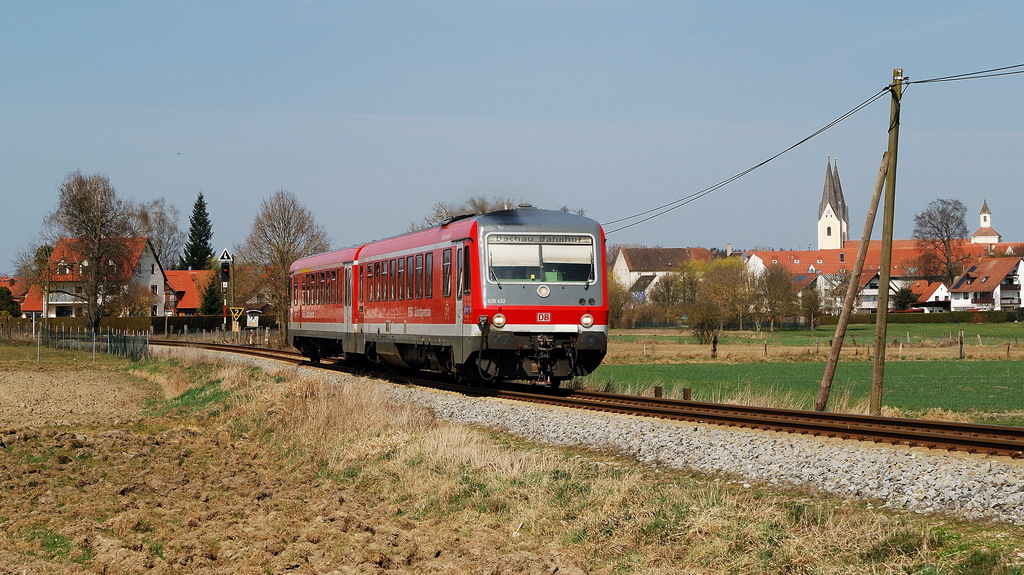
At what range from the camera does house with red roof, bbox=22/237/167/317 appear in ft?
236

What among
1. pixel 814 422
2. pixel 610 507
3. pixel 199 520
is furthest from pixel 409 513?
pixel 814 422

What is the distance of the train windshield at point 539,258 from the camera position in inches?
781

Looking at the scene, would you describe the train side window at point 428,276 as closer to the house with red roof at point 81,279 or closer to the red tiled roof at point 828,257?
the house with red roof at point 81,279

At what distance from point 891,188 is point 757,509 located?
13.6 meters

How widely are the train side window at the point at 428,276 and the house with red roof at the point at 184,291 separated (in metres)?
89.8

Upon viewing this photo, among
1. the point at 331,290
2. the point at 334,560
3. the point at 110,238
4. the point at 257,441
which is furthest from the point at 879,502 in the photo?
the point at 110,238

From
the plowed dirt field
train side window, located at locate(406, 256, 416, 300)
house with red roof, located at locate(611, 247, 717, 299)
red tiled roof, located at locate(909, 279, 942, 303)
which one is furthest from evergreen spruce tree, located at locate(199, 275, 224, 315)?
red tiled roof, located at locate(909, 279, 942, 303)

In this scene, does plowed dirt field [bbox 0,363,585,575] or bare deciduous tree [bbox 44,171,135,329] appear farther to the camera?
bare deciduous tree [bbox 44,171,135,329]

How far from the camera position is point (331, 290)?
30172 mm

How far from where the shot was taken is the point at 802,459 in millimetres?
11898

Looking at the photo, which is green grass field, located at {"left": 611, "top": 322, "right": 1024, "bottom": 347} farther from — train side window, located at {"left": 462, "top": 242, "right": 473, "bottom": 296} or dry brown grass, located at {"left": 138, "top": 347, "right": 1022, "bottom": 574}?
dry brown grass, located at {"left": 138, "top": 347, "right": 1022, "bottom": 574}

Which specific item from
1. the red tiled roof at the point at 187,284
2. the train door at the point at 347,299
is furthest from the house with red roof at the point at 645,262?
the train door at the point at 347,299

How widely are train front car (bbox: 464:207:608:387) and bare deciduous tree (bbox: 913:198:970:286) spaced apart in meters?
112

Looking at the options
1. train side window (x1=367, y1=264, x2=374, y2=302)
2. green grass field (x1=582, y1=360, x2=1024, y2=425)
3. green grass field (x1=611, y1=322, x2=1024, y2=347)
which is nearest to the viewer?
green grass field (x1=582, y1=360, x2=1024, y2=425)
